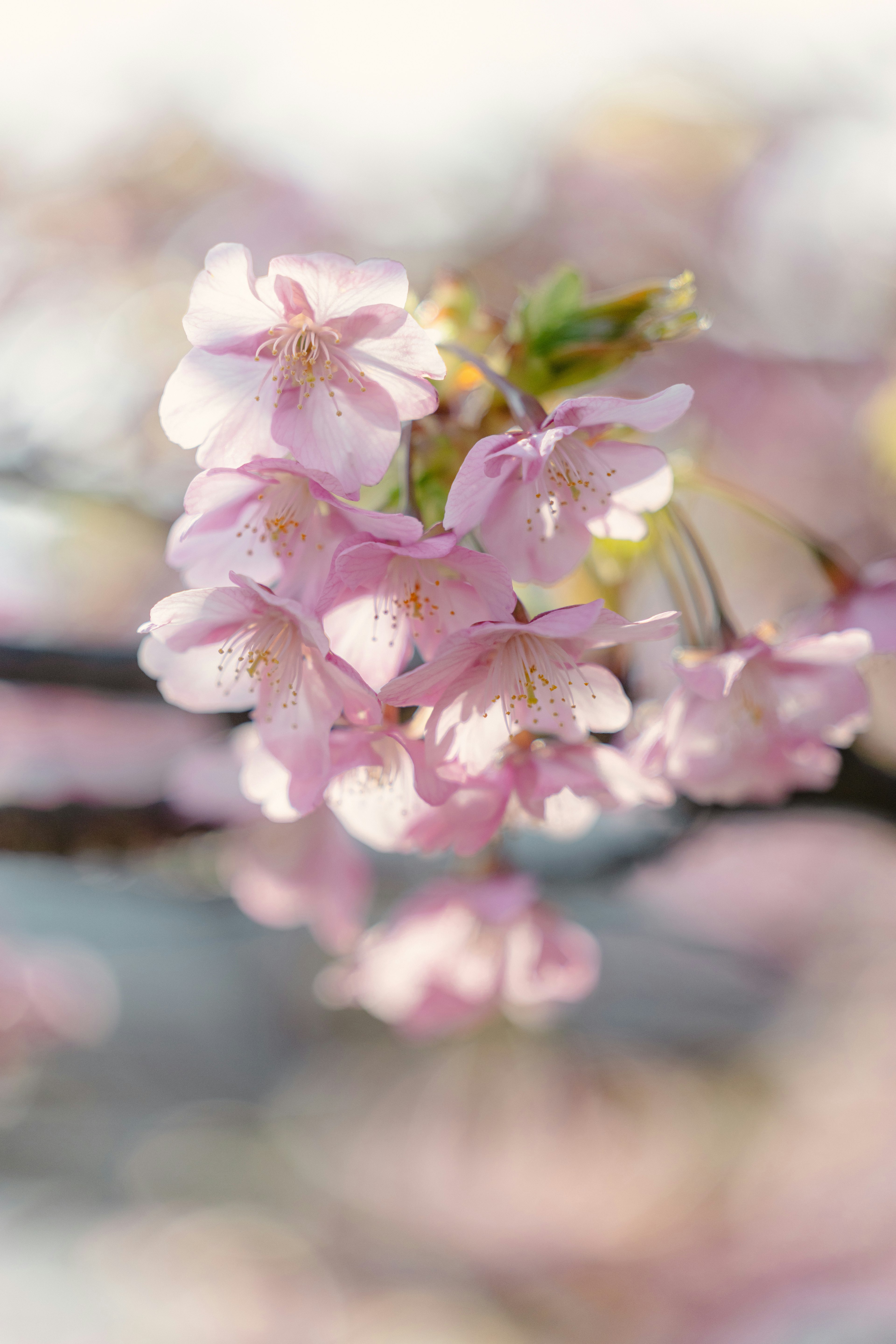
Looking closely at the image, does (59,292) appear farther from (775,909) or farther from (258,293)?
(775,909)

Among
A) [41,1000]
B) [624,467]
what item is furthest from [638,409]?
[41,1000]

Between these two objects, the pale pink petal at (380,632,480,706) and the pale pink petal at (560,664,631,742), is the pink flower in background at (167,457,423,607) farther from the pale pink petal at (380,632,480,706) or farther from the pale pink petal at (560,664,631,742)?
the pale pink petal at (560,664,631,742)

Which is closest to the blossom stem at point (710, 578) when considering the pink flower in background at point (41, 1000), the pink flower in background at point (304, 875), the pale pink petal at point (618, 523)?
the pale pink petal at point (618, 523)

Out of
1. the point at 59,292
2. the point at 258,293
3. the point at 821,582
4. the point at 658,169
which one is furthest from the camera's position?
the point at 658,169

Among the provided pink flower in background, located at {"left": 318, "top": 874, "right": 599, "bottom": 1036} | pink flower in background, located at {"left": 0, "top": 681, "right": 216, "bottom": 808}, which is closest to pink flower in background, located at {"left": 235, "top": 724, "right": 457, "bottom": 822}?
pink flower in background, located at {"left": 318, "top": 874, "right": 599, "bottom": 1036}

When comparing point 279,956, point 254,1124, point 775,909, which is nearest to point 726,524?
point 775,909

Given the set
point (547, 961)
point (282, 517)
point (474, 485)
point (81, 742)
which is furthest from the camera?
point (81, 742)

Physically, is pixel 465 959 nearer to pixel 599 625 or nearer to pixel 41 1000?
pixel 599 625
